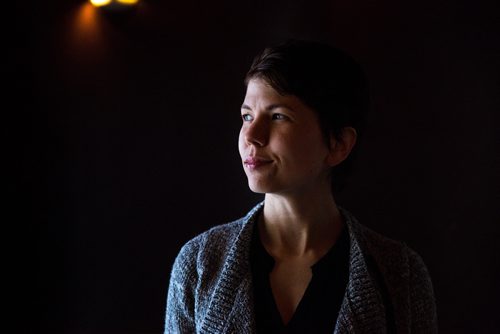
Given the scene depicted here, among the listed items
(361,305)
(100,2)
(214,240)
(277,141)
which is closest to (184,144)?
(100,2)


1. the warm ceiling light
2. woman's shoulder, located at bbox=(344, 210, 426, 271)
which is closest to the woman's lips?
woman's shoulder, located at bbox=(344, 210, 426, 271)

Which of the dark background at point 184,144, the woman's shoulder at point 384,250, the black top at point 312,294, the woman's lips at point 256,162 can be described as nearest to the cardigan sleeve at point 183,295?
the black top at point 312,294

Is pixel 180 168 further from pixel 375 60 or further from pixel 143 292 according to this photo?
pixel 375 60

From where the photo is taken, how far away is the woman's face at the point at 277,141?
0.99m

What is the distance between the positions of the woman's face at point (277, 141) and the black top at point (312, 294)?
0.16m

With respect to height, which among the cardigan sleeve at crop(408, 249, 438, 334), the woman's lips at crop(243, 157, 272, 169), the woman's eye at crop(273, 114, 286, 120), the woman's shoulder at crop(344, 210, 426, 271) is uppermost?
the woman's eye at crop(273, 114, 286, 120)

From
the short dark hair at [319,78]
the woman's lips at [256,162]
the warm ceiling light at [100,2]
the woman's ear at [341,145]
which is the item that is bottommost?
the woman's lips at [256,162]

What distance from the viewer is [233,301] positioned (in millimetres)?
1009

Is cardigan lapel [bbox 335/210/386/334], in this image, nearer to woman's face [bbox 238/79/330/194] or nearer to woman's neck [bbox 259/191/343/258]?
woman's neck [bbox 259/191/343/258]

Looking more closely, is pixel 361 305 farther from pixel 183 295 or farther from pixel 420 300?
pixel 183 295

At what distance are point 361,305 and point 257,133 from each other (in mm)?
369

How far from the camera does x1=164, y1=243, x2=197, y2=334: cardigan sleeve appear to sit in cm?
105

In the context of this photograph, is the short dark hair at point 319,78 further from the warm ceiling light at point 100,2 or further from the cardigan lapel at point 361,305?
the warm ceiling light at point 100,2

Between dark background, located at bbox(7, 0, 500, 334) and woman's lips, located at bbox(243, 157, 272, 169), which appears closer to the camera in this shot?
woman's lips, located at bbox(243, 157, 272, 169)
